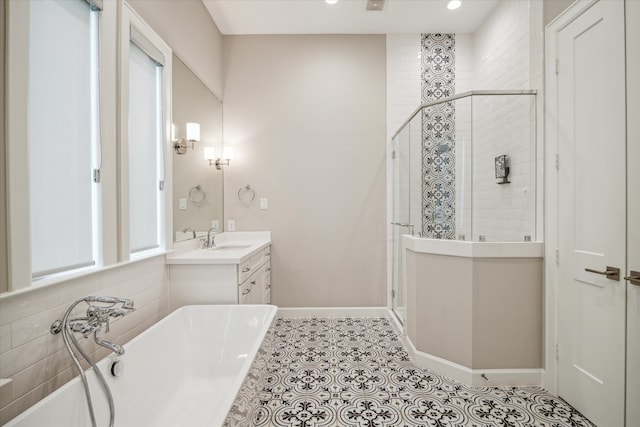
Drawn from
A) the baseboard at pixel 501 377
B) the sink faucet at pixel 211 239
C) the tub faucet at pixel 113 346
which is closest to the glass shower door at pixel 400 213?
the baseboard at pixel 501 377

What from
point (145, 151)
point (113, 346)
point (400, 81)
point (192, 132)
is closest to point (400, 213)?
point (400, 81)

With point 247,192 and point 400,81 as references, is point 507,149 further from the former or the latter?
point 247,192

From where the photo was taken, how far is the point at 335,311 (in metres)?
3.68

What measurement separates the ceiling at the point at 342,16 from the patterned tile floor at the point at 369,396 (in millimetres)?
3142

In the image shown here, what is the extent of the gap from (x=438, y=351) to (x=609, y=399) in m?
1.00

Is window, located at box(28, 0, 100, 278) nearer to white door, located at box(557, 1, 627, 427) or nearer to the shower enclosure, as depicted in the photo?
the shower enclosure

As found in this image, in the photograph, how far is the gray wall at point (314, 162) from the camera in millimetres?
3701

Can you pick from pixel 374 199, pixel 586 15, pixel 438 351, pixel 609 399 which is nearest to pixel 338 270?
pixel 374 199

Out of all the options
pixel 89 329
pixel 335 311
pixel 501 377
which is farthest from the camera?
pixel 335 311

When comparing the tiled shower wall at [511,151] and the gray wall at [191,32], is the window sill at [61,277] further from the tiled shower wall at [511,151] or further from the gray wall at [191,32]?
the tiled shower wall at [511,151]

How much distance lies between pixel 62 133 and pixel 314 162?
8.40 feet

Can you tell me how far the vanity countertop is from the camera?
2252 millimetres

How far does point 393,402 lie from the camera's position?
6.73 feet

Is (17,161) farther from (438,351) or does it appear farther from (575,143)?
(575,143)
